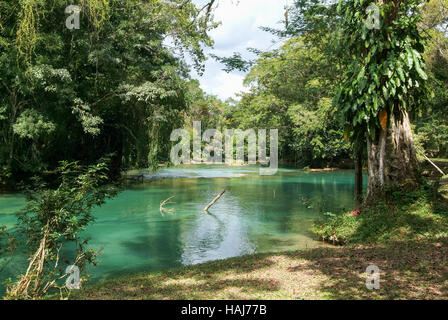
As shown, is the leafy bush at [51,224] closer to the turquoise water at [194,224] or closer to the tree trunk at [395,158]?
the turquoise water at [194,224]

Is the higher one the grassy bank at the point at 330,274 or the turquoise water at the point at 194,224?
the grassy bank at the point at 330,274

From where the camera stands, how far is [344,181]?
22.5 meters

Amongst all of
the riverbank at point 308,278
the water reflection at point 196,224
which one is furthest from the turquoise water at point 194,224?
the riverbank at point 308,278

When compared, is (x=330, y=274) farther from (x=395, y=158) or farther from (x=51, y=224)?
(x=395, y=158)

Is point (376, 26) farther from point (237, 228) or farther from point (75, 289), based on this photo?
point (75, 289)

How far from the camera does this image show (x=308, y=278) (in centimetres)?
466

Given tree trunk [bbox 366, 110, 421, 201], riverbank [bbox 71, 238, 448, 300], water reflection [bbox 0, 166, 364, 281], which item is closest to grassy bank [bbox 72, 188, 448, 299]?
riverbank [bbox 71, 238, 448, 300]

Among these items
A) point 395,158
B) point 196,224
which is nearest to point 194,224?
point 196,224

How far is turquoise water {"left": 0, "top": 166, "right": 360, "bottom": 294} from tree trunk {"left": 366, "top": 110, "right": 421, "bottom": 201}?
2.00 meters

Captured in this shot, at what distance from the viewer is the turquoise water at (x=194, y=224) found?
807 cm

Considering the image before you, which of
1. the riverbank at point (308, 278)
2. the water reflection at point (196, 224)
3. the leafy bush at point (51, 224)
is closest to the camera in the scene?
the riverbank at point (308, 278)

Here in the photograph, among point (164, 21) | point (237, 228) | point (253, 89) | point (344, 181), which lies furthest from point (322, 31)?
point (253, 89)

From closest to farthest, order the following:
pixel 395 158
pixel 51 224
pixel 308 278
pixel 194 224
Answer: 1. pixel 51 224
2. pixel 308 278
3. pixel 395 158
4. pixel 194 224

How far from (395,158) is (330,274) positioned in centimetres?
427
